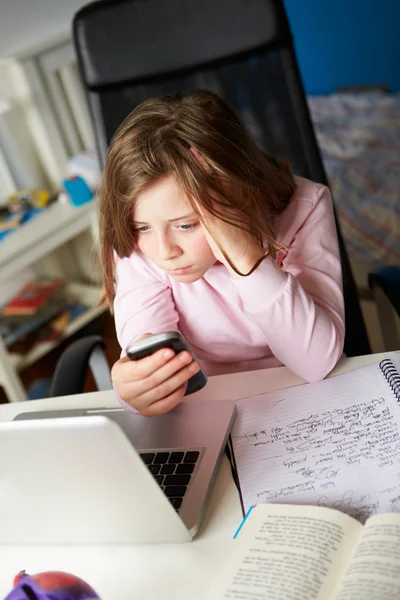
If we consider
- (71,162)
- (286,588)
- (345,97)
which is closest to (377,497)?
(286,588)

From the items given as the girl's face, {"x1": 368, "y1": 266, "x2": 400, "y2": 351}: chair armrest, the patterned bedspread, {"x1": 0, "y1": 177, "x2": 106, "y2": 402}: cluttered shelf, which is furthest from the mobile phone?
the patterned bedspread

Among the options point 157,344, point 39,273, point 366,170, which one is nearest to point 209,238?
point 157,344

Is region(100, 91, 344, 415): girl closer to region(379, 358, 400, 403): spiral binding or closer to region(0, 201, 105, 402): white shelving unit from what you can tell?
region(379, 358, 400, 403): spiral binding

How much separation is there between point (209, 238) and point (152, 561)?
0.38m

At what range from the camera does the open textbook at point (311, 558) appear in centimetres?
57

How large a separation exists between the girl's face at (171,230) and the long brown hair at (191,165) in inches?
0.4

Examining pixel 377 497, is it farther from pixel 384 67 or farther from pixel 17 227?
pixel 384 67

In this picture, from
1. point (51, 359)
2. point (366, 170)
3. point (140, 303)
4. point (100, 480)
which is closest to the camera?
point (100, 480)

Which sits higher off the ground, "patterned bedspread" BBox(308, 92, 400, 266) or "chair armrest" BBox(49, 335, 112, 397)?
"chair armrest" BBox(49, 335, 112, 397)

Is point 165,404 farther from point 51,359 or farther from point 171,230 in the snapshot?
point 51,359

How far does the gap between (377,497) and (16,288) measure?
79.1 inches

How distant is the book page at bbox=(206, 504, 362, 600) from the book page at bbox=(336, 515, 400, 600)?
2cm

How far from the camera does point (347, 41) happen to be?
2869mm

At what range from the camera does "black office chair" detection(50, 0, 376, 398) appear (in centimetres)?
119
